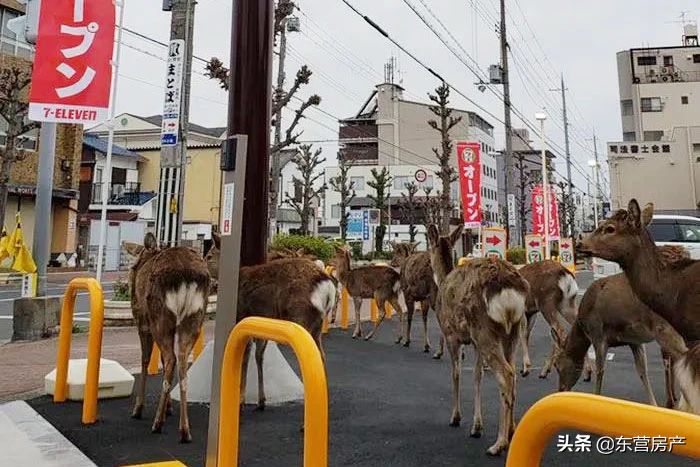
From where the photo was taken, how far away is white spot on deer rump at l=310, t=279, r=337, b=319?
4.62 metres

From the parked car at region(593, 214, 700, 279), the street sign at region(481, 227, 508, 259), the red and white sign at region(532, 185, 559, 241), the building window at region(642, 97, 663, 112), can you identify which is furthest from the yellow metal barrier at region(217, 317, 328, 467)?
the building window at region(642, 97, 663, 112)

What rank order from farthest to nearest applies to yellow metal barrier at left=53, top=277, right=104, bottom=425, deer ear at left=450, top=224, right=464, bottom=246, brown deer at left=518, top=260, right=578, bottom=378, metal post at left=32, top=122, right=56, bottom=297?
1. metal post at left=32, top=122, right=56, bottom=297
2. brown deer at left=518, top=260, right=578, bottom=378
3. deer ear at left=450, top=224, right=464, bottom=246
4. yellow metal barrier at left=53, top=277, right=104, bottom=425

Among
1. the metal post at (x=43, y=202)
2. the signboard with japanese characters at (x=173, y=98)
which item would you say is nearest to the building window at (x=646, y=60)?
the signboard with japanese characters at (x=173, y=98)

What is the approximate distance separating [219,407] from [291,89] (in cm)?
1375

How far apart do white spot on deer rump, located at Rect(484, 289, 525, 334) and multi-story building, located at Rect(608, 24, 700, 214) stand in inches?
1535

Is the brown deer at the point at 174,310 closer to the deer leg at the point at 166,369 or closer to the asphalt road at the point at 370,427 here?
the deer leg at the point at 166,369

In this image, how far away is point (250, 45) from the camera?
480 cm

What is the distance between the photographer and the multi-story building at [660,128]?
3928 centimetres

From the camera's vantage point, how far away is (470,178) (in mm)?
14859

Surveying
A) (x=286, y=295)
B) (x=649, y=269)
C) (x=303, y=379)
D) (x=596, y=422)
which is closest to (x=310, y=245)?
(x=286, y=295)

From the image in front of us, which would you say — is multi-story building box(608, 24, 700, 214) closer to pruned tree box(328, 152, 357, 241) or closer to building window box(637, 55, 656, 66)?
building window box(637, 55, 656, 66)

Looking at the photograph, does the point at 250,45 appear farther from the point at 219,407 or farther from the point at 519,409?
the point at 519,409

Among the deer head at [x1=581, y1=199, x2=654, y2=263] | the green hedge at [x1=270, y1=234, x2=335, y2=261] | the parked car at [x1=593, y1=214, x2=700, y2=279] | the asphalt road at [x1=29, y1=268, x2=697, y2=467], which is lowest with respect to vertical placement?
the asphalt road at [x1=29, y1=268, x2=697, y2=467]

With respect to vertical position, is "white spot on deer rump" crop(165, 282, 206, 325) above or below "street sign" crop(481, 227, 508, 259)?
below
